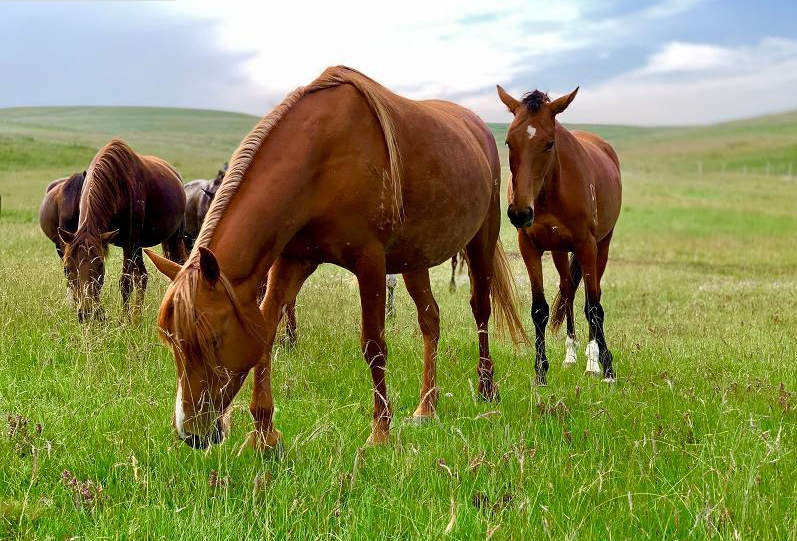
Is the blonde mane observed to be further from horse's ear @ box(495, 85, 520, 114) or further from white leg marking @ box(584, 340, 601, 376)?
white leg marking @ box(584, 340, 601, 376)

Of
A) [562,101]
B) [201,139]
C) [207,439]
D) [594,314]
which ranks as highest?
[201,139]

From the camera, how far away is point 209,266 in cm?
307

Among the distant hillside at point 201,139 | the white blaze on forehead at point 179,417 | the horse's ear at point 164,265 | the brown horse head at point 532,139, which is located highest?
the distant hillside at point 201,139

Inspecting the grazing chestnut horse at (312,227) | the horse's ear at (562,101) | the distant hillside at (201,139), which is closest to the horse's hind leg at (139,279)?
the grazing chestnut horse at (312,227)

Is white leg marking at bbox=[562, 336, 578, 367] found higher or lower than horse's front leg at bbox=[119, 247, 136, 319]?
lower

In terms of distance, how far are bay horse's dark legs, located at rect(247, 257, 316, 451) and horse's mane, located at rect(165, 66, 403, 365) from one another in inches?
23.3

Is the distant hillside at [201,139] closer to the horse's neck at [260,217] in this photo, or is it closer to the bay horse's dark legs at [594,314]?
the bay horse's dark legs at [594,314]

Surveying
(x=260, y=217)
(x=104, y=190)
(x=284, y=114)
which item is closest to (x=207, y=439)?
(x=260, y=217)

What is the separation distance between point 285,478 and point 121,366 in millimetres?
2711

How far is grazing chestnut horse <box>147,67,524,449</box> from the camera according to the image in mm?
3205

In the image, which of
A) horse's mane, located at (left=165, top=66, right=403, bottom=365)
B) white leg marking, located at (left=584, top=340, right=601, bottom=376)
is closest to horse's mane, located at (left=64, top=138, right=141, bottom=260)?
horse's mane, located at (left=165, top=66, right=403, bottom=365)

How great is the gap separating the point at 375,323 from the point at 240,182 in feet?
4.15

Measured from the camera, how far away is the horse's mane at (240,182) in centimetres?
309

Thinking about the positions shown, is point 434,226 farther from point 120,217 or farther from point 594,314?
point 120,217
